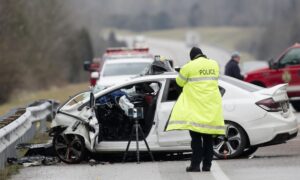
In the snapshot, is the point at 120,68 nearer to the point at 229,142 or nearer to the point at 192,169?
the point at 229,142

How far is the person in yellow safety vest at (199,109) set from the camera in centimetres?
1326

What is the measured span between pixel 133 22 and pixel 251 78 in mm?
172333

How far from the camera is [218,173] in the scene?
13.3 m

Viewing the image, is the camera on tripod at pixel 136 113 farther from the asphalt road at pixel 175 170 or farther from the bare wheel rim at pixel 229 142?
the bare wheel rim at pixel 229 142

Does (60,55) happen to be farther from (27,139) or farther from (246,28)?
(246,28)

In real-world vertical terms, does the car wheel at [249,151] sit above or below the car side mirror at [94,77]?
below

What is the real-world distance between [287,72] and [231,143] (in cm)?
1160

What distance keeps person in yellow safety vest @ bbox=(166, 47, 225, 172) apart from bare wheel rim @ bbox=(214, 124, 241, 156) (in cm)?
162

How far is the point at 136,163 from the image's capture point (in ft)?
49.2

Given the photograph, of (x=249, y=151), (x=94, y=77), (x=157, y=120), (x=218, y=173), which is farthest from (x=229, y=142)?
(x=94, y=77)

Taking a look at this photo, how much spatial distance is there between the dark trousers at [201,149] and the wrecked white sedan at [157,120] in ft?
4.97

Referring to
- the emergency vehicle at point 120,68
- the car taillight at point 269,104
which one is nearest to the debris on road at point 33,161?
the car taillight at point 269,104

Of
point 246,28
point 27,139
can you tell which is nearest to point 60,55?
point 27,139

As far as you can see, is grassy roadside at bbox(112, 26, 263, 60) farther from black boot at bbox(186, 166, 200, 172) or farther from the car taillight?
black boot at bbox(186, 166, 200, 172)
